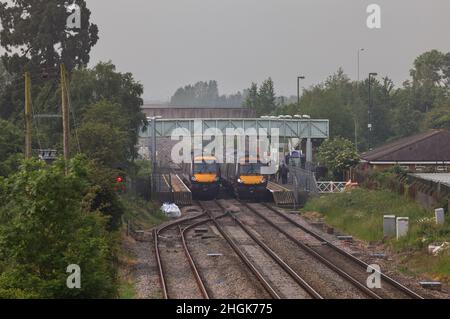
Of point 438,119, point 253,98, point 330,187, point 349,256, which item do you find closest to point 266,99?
point 253,98

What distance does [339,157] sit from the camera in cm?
5650

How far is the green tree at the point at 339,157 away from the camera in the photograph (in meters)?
56.5

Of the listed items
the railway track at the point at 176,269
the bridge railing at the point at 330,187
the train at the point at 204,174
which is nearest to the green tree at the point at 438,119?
the bridge railing at the point at 330,187

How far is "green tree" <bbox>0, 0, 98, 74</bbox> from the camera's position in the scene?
6347cm

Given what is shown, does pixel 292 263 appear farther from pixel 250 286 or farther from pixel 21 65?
pixel 21 65

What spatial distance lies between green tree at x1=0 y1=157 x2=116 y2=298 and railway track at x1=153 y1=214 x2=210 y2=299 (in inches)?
157

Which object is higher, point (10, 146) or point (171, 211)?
point (10, 146)

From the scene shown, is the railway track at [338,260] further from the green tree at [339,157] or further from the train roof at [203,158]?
the green tree at [339,157]

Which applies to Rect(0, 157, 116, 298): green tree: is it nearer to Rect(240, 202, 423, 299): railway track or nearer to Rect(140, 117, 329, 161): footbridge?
Rect(240, 202, 423, 299): railway track

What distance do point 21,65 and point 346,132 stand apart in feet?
119

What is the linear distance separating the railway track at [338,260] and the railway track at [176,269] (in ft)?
14.4

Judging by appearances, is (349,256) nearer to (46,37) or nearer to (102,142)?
(102,142)

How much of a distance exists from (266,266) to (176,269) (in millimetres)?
2980
